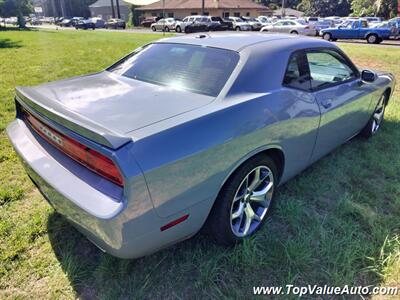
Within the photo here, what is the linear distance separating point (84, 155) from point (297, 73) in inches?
76.5

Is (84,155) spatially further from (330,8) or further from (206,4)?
(330,8)

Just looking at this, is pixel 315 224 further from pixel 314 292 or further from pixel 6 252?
pixel 6 252

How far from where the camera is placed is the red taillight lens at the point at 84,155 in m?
1.74

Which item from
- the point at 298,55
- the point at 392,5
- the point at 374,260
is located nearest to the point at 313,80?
the point at 298,55

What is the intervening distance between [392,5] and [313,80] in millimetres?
41512

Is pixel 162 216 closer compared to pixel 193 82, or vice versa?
pixel 162 216

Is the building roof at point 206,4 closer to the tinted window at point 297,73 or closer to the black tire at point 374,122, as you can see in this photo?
the black tire at point 374,122

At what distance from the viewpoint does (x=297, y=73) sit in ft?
9.27

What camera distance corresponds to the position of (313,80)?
118 inches

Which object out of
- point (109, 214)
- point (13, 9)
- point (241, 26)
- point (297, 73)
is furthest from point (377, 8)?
point (109, 214)

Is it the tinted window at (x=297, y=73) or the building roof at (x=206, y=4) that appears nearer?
the tinted window at (x=297, y=73)

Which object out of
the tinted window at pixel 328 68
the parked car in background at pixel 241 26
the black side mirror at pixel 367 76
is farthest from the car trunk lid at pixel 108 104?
the parked car in background at pixel 241 26

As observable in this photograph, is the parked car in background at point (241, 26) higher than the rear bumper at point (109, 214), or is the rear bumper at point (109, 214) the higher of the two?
the rear bumper at point (109, 214)

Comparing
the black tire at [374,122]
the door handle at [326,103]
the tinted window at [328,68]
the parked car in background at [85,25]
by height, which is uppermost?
the tinted window at [328,68]
